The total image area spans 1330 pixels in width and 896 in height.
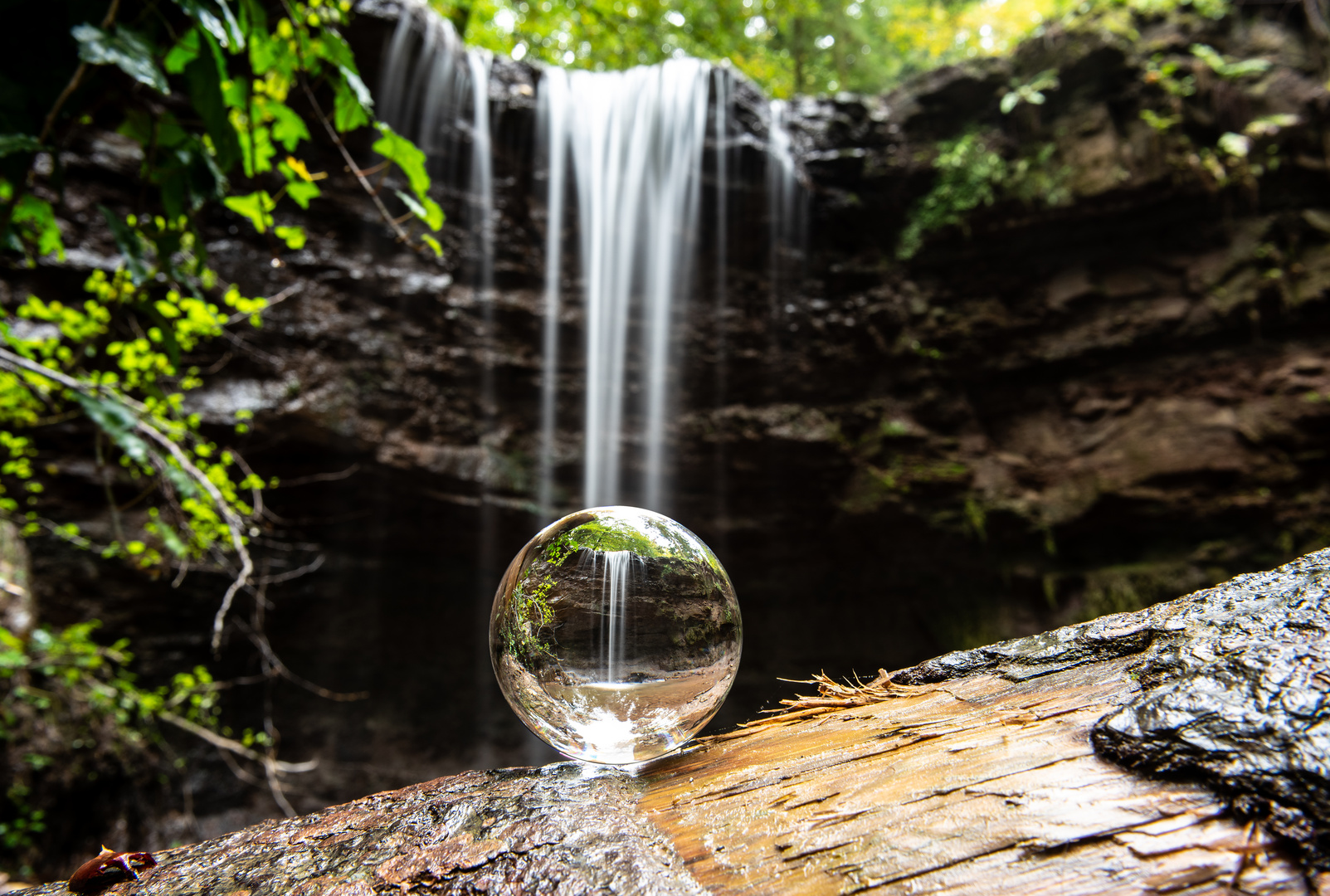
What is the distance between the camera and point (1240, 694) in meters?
0.96

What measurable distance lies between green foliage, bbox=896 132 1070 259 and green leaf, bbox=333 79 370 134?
20.5 ft

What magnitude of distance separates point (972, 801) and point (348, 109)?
7.81 ft

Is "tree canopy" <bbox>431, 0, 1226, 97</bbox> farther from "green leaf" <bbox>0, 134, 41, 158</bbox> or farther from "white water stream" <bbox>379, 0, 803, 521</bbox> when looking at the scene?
"green leaf" <bbox>0, 134, 41, 158</bbox>

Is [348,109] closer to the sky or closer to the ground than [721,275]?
closer to the ground

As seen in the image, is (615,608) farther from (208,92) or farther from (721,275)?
(721,275)

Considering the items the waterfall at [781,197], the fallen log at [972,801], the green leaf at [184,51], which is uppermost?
the waterfall at [781,197]

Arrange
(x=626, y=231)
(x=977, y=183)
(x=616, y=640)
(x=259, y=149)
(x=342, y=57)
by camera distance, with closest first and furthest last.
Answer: (x=616, y=640), (x=342, y=57), (x=259, y=149), (x=977, y=183), (x=626, y=231)

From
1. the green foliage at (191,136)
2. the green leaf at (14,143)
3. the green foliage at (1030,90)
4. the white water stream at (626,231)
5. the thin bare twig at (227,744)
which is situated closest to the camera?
the green leaf at (14,143)

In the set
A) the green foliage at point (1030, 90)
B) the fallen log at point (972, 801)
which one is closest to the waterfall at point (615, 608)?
the fallen log at point (972, 801)

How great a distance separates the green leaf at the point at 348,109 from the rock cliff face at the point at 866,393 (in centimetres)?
434

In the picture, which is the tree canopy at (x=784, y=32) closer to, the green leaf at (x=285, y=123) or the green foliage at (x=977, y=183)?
the green foliage at (x=977, y=183)

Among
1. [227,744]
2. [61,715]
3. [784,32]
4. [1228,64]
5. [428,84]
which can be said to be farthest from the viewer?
[784,32]

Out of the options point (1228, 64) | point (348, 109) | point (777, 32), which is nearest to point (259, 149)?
point (348, 109)

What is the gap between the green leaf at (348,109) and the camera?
1.95m
